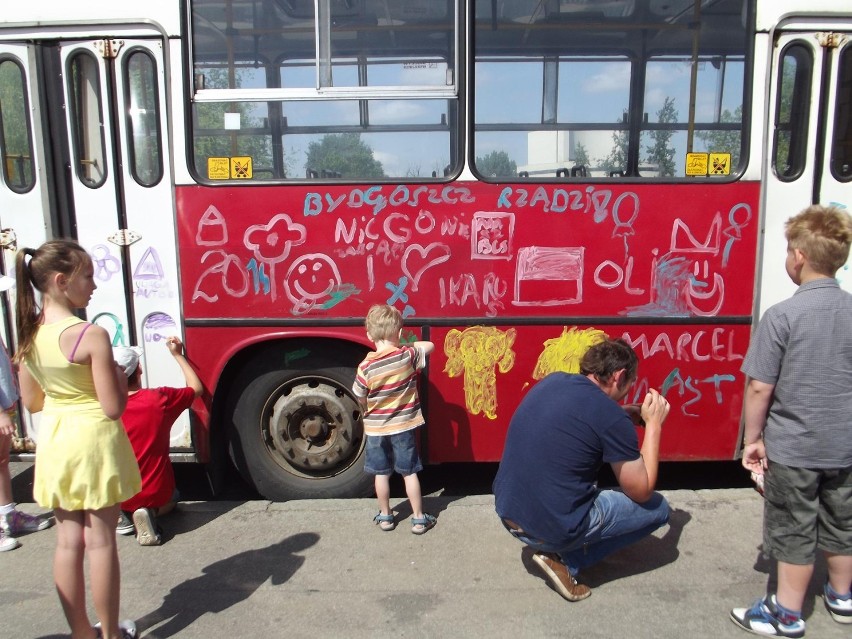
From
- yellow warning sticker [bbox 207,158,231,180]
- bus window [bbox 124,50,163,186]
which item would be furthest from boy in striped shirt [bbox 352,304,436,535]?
bus window [bbox 124,50,163,186]

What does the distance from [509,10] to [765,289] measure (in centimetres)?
205

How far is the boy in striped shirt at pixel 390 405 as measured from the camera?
347 centimetres

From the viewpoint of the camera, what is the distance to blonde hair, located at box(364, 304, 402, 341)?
11.3 ft

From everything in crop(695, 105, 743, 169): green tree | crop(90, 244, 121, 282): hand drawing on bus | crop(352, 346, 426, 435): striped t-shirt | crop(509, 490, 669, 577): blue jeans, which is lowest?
crop(509, 490, 669, 577): blue jeans

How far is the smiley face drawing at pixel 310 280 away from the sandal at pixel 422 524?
129cm

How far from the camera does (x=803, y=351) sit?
2.54 m

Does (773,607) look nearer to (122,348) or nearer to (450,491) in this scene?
(450,491)

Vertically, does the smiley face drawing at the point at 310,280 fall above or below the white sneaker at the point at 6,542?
above

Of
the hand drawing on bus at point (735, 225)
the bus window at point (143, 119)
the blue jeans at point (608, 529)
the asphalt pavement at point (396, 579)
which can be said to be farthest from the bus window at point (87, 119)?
the hand drawing on bus at point (735, 225)

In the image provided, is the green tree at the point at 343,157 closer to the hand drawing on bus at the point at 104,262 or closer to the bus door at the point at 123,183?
the bus door at the point at 123,183

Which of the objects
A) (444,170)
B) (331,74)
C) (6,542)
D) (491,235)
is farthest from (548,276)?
(6,542)

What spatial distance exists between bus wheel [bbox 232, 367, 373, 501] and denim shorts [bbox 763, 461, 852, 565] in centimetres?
222

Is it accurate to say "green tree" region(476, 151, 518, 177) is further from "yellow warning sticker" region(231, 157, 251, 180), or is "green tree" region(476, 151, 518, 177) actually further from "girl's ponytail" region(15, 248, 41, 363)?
"girl's ponytail" region(15, 248, 41, 363)

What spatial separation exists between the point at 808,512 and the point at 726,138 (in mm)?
2015
